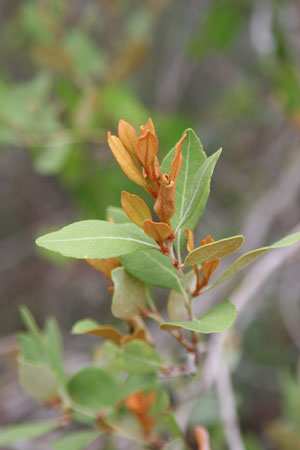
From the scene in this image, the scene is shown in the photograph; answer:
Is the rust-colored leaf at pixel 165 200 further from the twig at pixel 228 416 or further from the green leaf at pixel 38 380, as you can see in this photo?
the twig at pixel 228 416

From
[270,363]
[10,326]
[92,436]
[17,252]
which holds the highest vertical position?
[17,252]

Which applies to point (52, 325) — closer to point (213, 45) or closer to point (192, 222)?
point (192, 222)

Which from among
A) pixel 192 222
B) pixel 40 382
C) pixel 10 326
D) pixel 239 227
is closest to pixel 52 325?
pixel 40 382

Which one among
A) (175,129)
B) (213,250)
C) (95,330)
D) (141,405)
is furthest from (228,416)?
(175,129)

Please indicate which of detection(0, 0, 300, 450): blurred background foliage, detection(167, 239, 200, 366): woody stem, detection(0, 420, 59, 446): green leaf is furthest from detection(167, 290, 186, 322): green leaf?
detection(0, 0, 300, 450): blurred background foliage

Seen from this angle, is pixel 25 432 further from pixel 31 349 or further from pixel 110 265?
pixel 110 265

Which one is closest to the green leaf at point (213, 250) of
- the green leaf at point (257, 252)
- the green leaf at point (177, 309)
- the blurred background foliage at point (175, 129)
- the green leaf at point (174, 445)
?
the green leaf at point (257, 252)

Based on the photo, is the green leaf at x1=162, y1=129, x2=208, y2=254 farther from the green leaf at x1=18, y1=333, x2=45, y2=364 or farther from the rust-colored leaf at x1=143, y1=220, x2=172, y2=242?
the green leaf at x1=18, y1=333, x2=45, y2=364

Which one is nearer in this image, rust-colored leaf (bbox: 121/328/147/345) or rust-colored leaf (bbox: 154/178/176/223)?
rust-colored leaf (bbox: 154/178/176/223)
